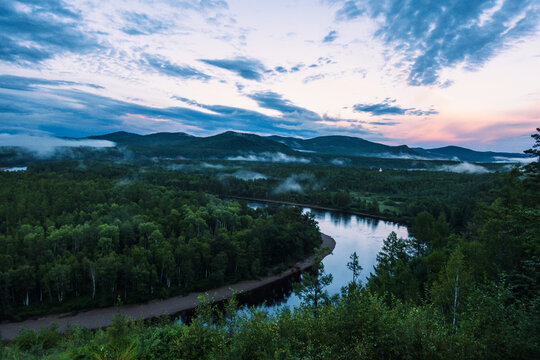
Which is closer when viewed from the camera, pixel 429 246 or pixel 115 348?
pixel 115 348

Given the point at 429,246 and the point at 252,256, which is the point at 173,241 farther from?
the point at 429,246

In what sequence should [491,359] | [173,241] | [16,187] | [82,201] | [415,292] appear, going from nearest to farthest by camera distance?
[491,359] < [415,292] < [173,241] < [82,201] < [16,187]

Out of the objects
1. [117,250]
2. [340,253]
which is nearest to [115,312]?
[117,250]

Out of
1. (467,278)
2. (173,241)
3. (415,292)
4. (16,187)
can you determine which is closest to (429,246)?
(415,292)

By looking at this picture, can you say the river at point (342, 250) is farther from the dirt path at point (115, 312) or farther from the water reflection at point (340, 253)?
the dirt path at point (115, 312)

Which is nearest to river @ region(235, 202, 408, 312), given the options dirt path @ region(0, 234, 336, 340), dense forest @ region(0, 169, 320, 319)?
dirt path @ region(0, 234, 336, 340)

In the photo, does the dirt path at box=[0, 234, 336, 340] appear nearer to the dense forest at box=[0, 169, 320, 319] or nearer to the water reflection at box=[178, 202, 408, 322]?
the dense forest at box=[0, 169, 320, 319]

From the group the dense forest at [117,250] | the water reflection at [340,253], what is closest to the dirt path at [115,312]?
the dense forest at [117,250]

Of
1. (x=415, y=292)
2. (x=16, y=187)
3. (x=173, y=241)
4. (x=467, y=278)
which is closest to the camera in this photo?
(x=467, y=278)

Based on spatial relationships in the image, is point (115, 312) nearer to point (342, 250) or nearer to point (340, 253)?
point (340, 253)

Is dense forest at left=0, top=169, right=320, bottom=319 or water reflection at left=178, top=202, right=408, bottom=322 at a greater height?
dense forest at left=0, top=169, right=320, bottom=319
